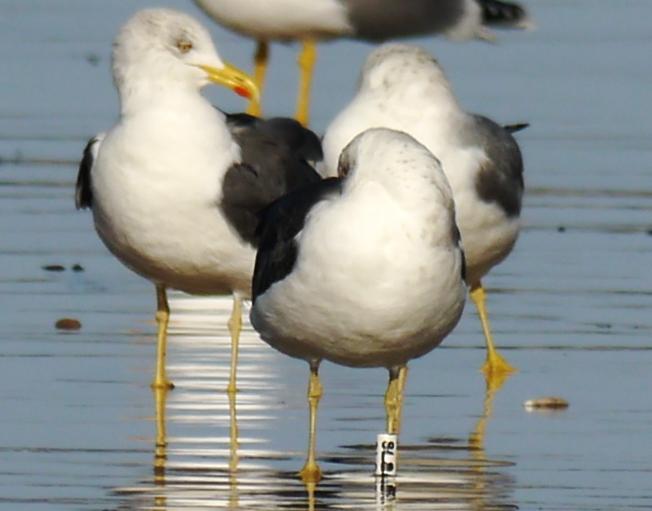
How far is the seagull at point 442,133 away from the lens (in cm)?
1077

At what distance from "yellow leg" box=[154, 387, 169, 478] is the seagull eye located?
1376 mm

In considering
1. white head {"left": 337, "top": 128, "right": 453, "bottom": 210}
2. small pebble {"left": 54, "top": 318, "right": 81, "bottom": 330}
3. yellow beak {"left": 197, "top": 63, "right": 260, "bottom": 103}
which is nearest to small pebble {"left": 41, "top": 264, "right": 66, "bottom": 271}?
small pebble {"left": 54, "top": 318, "right": 81, "bottom": 330}

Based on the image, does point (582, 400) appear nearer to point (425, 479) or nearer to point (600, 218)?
point (425, 479)

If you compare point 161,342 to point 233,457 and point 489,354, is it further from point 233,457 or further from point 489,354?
point 233,457

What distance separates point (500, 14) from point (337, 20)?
4.92 ft

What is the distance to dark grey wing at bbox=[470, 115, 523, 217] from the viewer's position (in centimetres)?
1091

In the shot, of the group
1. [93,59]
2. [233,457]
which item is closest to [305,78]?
[93,59]

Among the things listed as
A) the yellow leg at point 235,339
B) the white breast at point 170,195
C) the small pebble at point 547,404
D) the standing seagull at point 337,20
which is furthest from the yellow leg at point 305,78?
the small pebble at point 547,404

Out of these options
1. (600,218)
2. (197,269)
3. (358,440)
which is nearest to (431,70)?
(197,269)

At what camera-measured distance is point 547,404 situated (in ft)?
32.7

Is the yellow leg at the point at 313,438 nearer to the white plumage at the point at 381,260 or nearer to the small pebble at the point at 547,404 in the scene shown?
the white plumage at the point at 381,260

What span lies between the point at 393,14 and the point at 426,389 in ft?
22.8

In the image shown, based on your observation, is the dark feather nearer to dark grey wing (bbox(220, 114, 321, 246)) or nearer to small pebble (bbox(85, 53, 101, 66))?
dark grey wing (bbox(220, 114, 321, 246))

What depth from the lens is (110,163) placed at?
10188 mm
